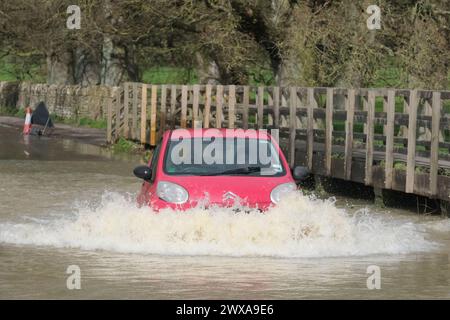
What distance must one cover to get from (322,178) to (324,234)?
9442 mm

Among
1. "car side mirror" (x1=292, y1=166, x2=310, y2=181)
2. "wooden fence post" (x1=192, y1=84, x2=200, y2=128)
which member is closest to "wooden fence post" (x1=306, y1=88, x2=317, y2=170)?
"wooden fence post" (x1=192, y1=84, x2=200, y2=128)

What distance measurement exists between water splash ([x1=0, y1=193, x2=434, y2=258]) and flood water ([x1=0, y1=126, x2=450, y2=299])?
0.05ft

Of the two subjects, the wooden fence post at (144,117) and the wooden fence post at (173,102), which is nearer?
the wooden fence post at (173,102)

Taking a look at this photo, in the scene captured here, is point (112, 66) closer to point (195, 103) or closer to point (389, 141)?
point (195, 103)

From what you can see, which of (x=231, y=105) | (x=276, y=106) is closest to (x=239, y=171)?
(x=276, y=106)

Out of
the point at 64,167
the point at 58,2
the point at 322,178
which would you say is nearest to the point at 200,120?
the point at 64,167

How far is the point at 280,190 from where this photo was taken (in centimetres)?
1473

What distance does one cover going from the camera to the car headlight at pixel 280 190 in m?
14.6

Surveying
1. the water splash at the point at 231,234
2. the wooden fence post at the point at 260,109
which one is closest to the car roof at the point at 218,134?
the water splash at the point at 231,234

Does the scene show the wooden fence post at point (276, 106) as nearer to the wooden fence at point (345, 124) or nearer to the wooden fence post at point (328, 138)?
the wooden fence at point (345, 124)

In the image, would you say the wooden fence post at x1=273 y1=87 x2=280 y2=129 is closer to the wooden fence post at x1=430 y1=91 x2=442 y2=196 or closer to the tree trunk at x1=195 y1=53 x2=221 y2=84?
the wooden fence post at x1=430 y1=91 x2=442 y2=196

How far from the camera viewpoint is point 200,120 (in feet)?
101

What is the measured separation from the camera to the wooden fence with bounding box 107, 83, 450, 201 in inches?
766

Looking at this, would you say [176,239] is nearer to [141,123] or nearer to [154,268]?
[154,268]
